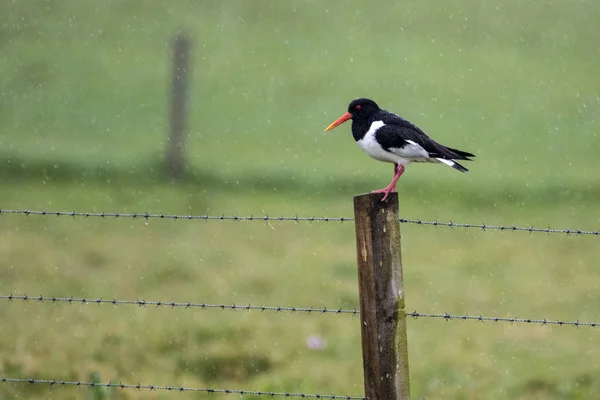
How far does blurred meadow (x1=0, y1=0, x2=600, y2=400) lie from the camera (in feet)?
37.5

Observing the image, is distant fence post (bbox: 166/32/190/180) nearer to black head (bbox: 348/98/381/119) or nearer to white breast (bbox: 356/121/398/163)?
black head (bbox: 348/98/381/119)

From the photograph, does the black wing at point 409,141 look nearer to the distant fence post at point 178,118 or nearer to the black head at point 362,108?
the black head at point 362,108

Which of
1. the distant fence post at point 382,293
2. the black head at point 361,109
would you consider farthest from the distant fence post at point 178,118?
the distant fence post at point 382,293

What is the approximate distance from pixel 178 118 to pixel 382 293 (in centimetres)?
1664

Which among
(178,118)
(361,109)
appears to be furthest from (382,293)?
A: (178,118)

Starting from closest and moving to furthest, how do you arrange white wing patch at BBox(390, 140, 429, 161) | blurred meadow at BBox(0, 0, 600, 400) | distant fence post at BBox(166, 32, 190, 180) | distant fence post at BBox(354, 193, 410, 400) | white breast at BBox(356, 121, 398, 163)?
distant fence post at BBox(354, 193, 410, 400) → white wing patch at BBox(390, 140, 429, 161) → white breast at BBox(356, 121, 398, 163) → blurred meadow at BBox(0, 0, 600, 400) → distant fence post at BBox(166, 32, 190, 180)

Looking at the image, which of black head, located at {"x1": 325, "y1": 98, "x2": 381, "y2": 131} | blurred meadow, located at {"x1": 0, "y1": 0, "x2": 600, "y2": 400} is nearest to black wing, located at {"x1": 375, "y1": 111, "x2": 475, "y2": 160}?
black head, located at {"x1": 325, "y1": 98, "x2": 381, "y2": 131}

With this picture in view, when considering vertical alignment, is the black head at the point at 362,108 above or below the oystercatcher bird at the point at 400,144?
above

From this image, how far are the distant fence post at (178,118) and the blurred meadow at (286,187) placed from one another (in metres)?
0.40

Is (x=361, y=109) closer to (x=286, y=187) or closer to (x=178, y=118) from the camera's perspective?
(x=286, y=187)

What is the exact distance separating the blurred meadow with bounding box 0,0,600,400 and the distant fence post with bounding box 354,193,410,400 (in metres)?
4.14

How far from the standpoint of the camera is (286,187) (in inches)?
800

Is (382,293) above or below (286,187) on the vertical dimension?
below

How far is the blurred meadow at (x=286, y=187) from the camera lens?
11.4 m
